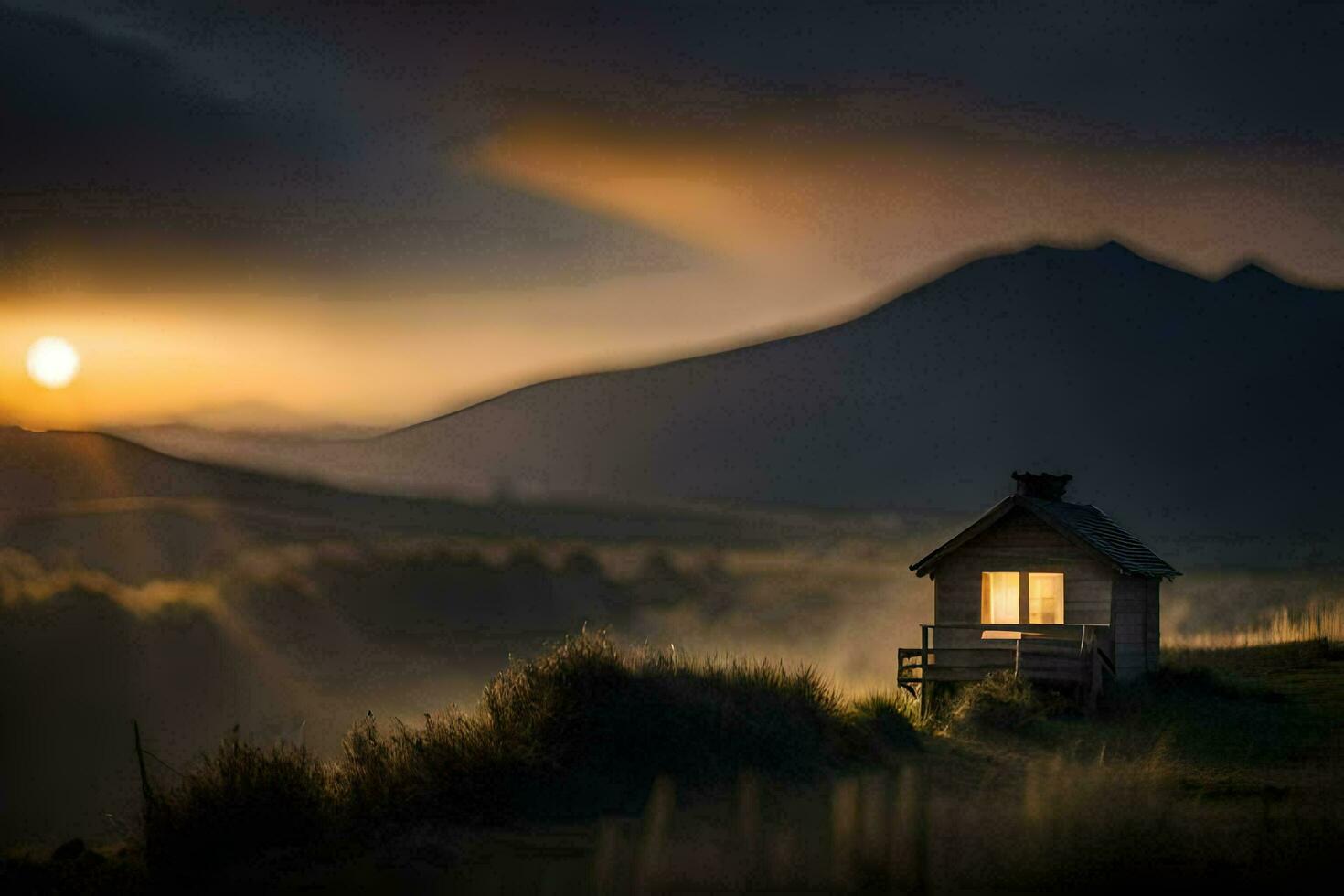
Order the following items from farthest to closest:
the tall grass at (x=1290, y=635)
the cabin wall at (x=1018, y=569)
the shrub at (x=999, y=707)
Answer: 1. the tall grass at (x=1290, y=635)
2. the cabin wall at (x=1018, y=569)
3. the shrub at (x=999, y=707)

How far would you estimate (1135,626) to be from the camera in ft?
129

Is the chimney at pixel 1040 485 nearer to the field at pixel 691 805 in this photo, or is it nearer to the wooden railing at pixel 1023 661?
the wooden railing at pixel 1023 661

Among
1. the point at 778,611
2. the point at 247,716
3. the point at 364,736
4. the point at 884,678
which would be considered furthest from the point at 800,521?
the point at 364,736

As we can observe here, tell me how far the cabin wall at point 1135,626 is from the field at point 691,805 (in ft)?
35.8

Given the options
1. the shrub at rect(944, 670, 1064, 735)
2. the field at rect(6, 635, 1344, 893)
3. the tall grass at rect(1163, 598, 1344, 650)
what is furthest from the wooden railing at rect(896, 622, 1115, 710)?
the tall grass at rect(1163, 598, 1344, 650)

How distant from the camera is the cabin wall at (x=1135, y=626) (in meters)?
38.2

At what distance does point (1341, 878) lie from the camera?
1532 centimetres

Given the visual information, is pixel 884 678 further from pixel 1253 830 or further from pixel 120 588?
pixel 120 588

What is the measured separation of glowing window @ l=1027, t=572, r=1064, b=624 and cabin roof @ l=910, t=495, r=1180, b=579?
1.69m

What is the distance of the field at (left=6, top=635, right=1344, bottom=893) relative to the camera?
16188 mm

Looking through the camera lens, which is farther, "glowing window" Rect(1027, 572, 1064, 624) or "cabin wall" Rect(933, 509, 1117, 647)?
"glowing window" Rect(1027, 572, 1064, 624)

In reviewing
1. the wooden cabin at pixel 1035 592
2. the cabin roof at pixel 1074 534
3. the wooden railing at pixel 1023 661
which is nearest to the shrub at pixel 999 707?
the wooden railing at pixel 1023 661

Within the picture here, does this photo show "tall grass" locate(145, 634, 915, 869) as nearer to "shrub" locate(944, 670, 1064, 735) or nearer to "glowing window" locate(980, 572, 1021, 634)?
"shrub" locate(944, 670, 1064, 735)

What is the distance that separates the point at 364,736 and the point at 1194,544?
159340 mm
